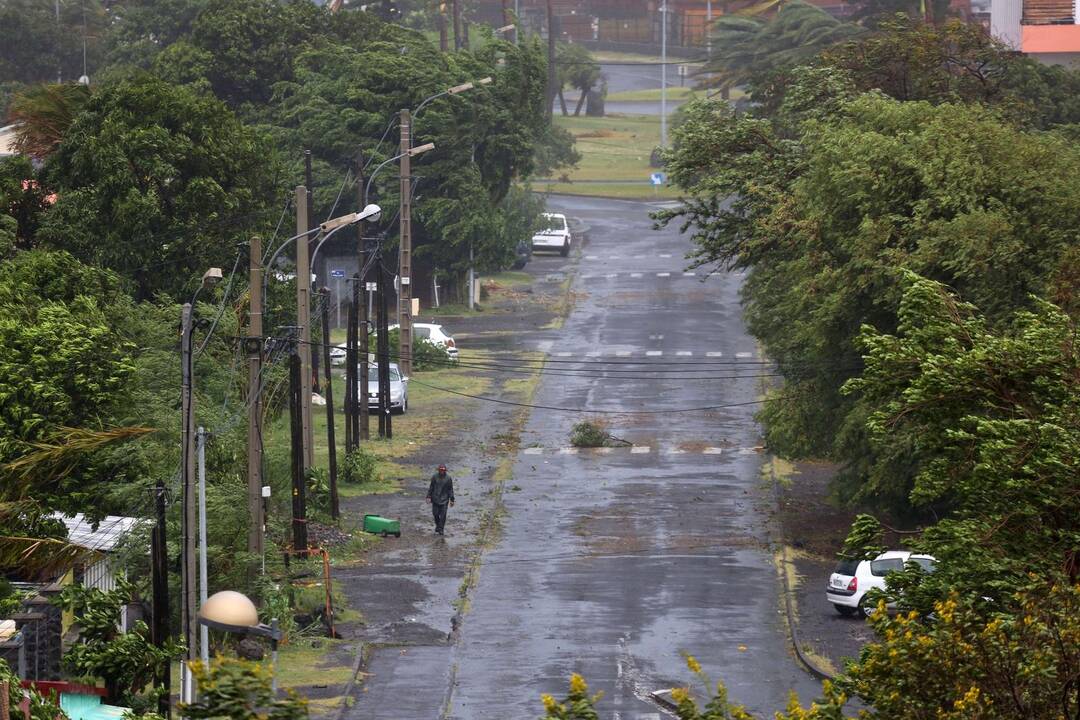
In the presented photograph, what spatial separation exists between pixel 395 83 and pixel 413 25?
4752cm

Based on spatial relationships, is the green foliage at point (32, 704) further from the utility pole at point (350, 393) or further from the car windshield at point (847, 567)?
the utility pole at point (350, 393)

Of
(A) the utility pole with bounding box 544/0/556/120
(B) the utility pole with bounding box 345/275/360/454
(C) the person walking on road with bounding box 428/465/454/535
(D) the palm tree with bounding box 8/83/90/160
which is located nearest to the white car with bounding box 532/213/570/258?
(A) the utility pole with bounding box 544/0/556/120

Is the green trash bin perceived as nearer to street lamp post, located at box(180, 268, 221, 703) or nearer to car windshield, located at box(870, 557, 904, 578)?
car windshield, located at box(870, 557, 904, 578)

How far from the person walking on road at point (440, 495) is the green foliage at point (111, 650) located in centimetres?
1090

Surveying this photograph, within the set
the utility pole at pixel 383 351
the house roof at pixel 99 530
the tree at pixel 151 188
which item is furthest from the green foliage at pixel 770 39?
the house roof at pixel 99 530

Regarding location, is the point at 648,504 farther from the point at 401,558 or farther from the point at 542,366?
the point at 542,366

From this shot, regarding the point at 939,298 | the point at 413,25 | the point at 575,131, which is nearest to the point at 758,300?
the point at 939,298

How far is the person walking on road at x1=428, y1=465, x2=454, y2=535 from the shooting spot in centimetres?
3509

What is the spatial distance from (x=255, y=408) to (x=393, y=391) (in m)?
18.9

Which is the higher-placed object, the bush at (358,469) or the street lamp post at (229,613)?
the street lamp post at (229,613)

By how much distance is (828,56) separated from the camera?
43.3 m

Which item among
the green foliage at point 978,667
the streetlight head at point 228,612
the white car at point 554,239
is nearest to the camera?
the green foliage at point 978,667

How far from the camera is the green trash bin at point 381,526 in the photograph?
3512 cm

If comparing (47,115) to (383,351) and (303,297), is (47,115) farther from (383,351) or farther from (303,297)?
(303,297)
